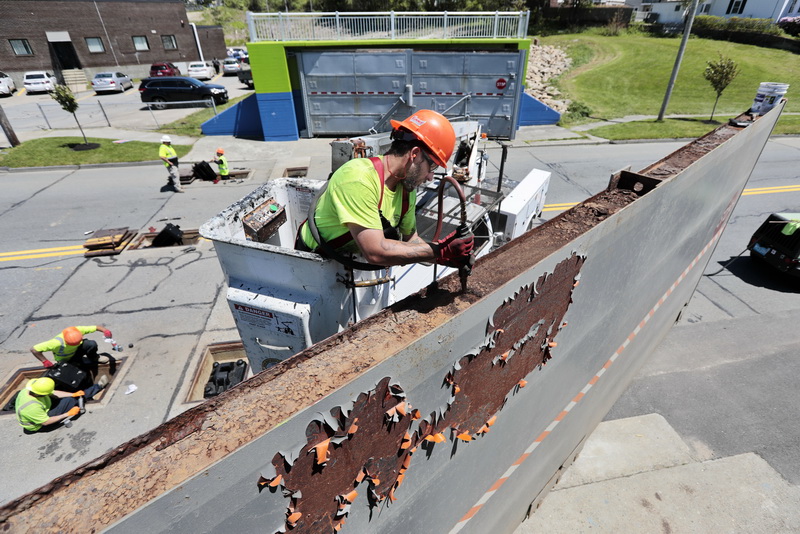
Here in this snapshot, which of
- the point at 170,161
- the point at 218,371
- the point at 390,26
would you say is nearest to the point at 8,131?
the point at 170,161

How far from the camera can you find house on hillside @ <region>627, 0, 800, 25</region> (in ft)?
117

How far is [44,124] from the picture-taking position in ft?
60.1

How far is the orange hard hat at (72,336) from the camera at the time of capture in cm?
488

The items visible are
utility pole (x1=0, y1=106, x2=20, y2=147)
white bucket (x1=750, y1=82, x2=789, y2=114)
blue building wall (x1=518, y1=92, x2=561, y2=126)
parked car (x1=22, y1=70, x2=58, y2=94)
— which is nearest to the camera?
white bucket (x1=750, y1=82, x2=789, y2=114)

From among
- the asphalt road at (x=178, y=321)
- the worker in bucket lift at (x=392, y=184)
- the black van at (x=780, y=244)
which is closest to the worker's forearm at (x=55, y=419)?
the asphalt road at (x=178, y=321)

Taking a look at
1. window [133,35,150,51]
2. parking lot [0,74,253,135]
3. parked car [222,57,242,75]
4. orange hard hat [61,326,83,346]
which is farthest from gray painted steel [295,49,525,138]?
window [133,35,150,51]

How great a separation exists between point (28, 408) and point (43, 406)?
125mm

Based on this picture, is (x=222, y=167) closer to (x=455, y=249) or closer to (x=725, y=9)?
(x=455, y=249)

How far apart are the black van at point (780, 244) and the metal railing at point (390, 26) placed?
10247 millimetres

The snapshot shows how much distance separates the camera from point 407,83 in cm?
1423

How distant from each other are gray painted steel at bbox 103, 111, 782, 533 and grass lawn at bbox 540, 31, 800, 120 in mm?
17702

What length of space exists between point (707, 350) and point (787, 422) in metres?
1.26

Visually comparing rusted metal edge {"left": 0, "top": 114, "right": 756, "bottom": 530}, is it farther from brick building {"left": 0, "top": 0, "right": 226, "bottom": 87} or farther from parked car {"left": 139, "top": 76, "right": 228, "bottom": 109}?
brick building {"left": 0, "top": 0, "right": 226, "bottom": 87}

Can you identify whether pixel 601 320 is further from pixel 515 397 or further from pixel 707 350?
pixel 707 350
